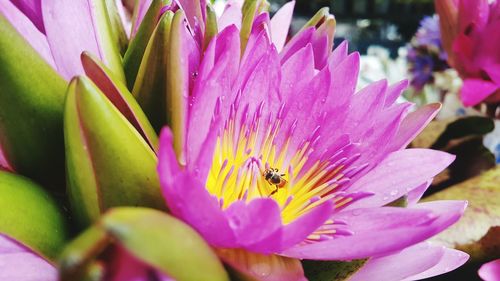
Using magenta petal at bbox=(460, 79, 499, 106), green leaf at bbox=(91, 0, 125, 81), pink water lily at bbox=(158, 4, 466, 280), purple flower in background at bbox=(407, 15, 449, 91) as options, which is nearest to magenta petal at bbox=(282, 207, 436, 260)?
pink water lily at bbox=(158, 4, 466, 280)

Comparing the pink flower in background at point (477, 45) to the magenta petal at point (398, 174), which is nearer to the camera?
the magenta petal at point (398, 174)

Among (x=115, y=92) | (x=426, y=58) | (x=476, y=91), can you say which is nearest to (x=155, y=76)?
(x=115, y=92)

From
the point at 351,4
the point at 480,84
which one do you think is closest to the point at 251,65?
the point at 480,84

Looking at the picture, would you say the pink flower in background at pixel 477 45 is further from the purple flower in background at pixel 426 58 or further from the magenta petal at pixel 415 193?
the purple flower in background at pixel 426 58

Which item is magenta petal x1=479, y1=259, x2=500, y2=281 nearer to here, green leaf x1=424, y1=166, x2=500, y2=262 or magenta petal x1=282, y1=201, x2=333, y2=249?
green leaf x1=424, y1=166, x2=500, y2=262

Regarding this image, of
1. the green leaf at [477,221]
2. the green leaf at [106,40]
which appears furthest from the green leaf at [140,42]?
the green leaf at [477,221]

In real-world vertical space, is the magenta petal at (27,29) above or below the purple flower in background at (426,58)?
above

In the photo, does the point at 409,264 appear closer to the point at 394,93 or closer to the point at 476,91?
the point at 394,93
